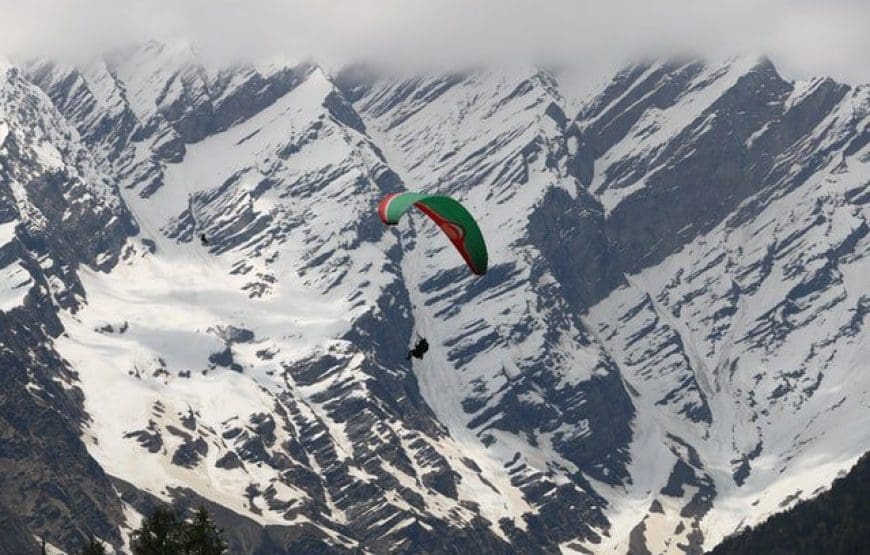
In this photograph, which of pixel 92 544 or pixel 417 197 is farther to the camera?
pixel 417 197

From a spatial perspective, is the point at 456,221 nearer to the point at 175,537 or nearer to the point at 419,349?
the point at 419,349

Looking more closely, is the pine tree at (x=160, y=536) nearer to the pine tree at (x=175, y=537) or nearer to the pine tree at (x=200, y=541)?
the pine tree at (x=175, y=537)

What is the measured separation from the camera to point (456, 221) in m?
174

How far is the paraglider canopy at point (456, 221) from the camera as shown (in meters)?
173

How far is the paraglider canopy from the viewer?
17262 centimetres

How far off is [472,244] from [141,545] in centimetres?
3147

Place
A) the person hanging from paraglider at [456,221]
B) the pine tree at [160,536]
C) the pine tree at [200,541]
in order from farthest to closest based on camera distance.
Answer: the person hanging from paraglider at [456,221] → the pine tree at [160,536] → the pine tree at [200,541]

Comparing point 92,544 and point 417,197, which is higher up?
point 417,197

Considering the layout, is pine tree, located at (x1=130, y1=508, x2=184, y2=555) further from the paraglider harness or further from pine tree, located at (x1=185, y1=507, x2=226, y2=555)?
the paraglider harness

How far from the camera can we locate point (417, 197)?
174 metres

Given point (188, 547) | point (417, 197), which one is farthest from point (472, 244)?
point (188, 547)

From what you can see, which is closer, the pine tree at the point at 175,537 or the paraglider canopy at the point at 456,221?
the pine tree at the point at 175,537

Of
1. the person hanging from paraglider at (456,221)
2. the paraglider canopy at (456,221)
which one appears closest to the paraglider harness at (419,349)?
the person hanging from paraglider at (456,221)

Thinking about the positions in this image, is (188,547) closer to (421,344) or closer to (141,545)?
(141,545)
